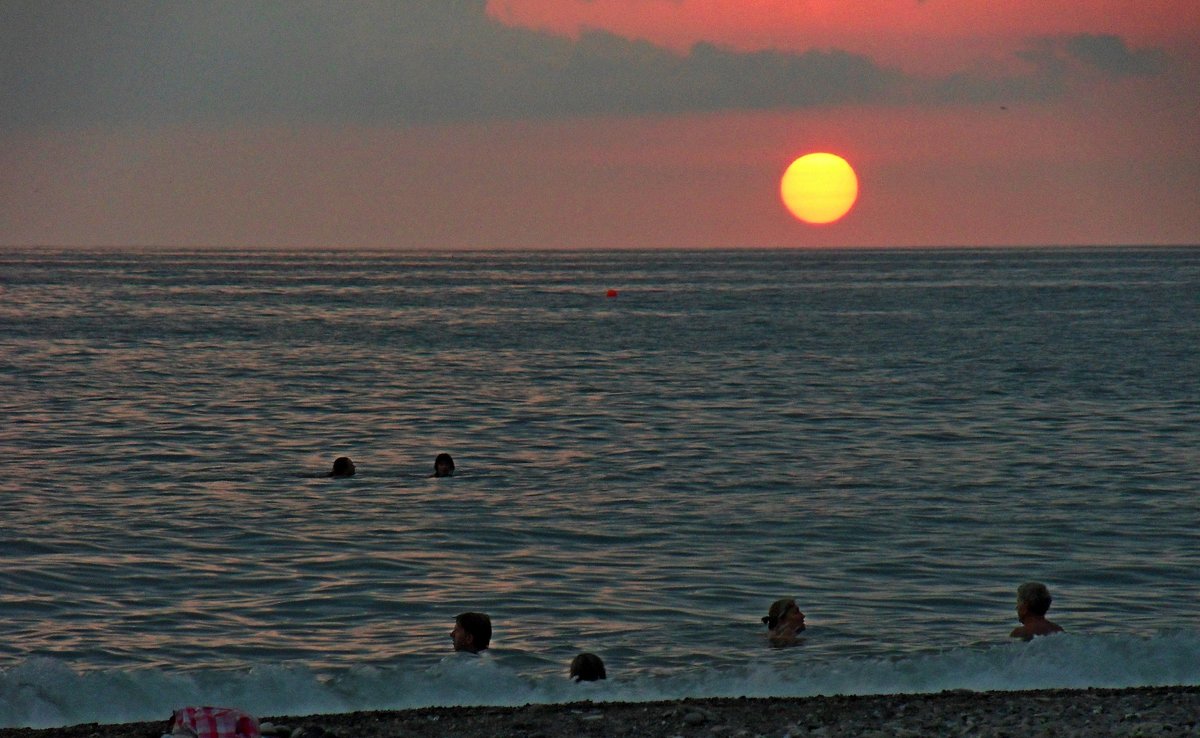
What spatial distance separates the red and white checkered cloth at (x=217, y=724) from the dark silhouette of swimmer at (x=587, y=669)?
361cm

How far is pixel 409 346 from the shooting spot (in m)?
69.6

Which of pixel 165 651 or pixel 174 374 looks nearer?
pixel 165 651

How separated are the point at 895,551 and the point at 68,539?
1187cm

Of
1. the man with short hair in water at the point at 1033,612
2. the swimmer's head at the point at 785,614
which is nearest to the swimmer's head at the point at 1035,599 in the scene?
the man with short hair in water at the point at 1033,612

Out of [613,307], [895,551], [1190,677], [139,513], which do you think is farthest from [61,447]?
[613,307]

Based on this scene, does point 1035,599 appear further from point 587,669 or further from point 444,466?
point 444,466

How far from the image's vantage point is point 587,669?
43.9 ft

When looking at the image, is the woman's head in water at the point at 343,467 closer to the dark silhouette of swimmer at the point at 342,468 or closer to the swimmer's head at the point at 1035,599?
the dark silhouette of swimmer at the point at 342,468

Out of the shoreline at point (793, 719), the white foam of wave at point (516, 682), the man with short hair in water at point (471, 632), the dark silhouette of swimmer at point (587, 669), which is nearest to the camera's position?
the shoreline at point (793, 719)

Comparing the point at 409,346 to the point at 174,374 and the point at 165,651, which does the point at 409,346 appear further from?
the point at 165,651

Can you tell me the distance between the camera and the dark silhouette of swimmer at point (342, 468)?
88.9 ft

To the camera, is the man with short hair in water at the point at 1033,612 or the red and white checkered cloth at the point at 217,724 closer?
the red and white checkered cloth at the point at 217,724

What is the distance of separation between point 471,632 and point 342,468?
13086mm

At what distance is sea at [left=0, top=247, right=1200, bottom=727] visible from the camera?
1356 cm
